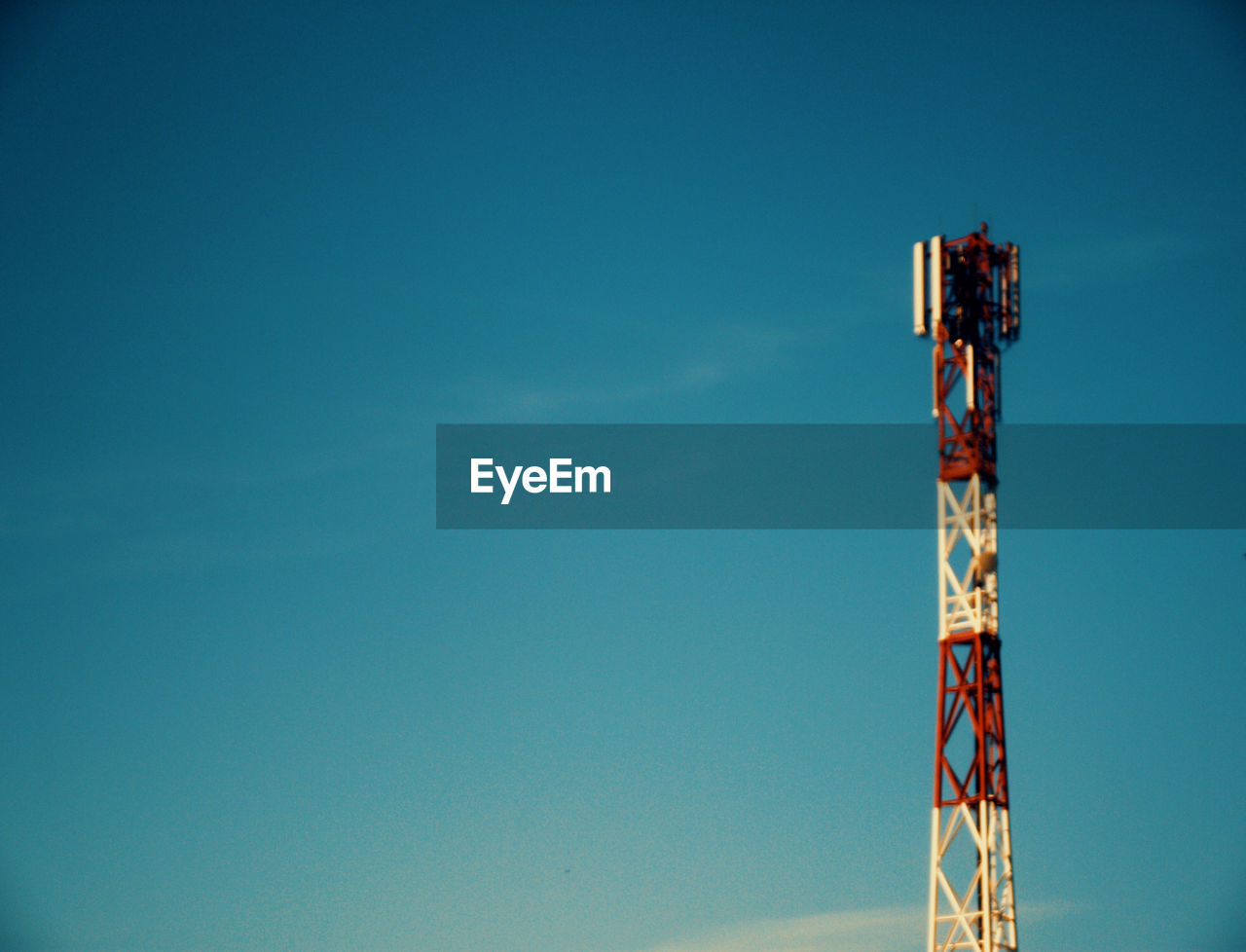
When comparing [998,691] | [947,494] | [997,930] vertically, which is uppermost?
[947,494]

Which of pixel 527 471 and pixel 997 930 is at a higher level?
pixel 527 471

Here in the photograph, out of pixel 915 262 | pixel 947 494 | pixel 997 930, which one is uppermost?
pixel 915 262

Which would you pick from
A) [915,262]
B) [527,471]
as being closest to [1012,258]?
[915,262]

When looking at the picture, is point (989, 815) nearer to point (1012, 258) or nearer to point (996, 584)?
point (996, 584)

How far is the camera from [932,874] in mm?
109562

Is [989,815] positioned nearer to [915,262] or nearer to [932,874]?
[932,874]

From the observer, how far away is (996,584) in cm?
11119

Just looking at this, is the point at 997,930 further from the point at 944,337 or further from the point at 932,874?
the point at 944,337

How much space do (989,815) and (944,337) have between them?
20.3 m

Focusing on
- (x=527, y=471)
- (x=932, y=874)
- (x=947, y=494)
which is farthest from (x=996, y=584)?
(x=527, y=471)

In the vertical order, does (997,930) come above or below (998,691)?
below

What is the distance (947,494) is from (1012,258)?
1054 centimetres

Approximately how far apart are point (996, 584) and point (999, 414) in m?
7.35

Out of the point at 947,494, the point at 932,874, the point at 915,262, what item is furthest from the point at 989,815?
the point at 915,262
